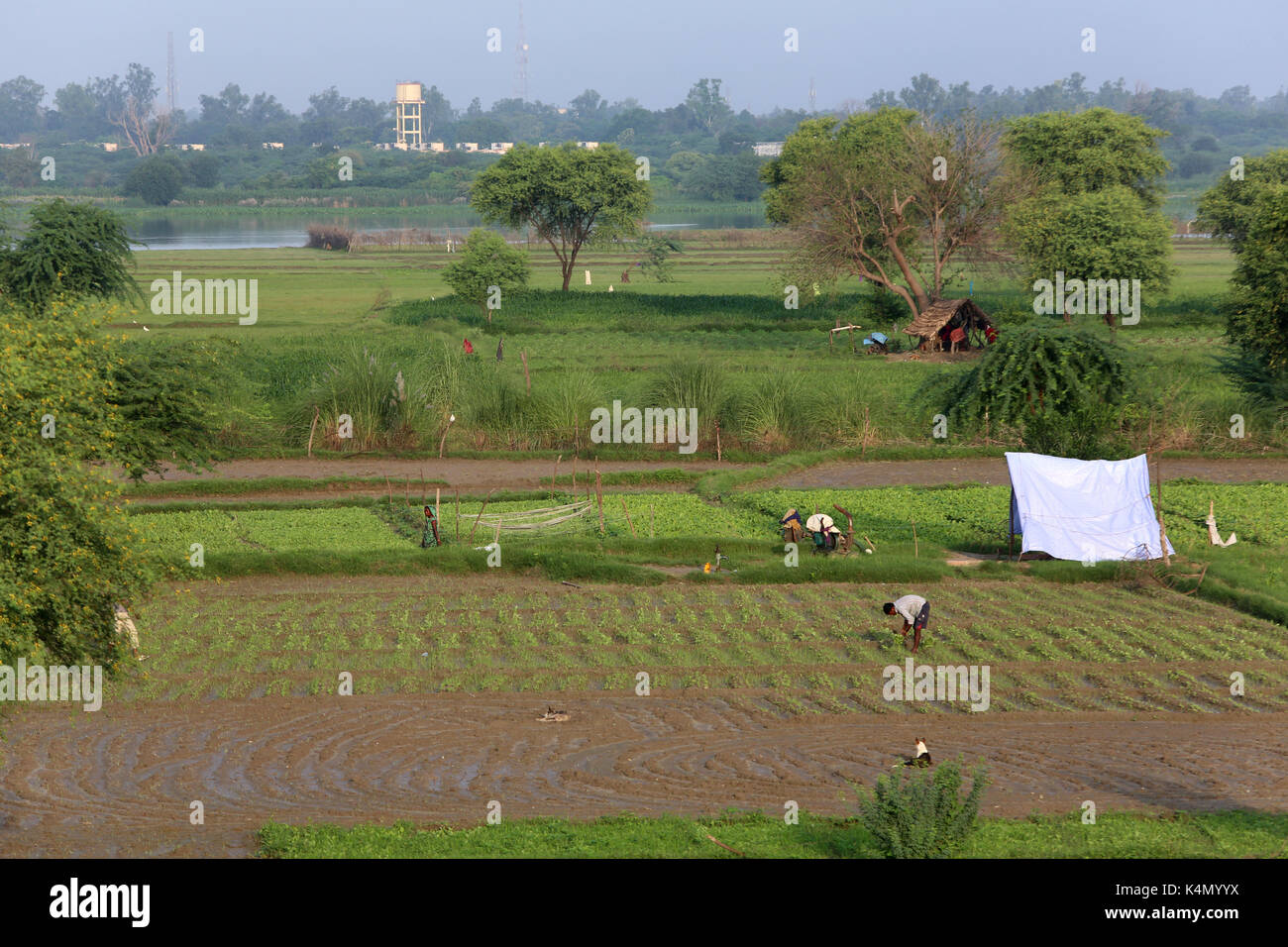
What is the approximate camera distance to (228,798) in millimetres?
13656

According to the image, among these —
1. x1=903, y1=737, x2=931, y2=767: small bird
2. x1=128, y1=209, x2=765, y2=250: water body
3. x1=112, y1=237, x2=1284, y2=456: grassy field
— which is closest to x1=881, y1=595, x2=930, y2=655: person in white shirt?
x1=903, y1=737, x2=931, y2=767: small bird

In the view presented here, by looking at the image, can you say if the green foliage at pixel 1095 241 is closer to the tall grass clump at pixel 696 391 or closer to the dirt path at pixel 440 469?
the tall grass clump at pixel 696 391

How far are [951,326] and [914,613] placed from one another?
3134 cm

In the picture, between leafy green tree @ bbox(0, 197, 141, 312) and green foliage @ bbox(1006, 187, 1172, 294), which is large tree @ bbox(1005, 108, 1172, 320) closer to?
green foliage @ bbox(1006, 187, 1172, 294)

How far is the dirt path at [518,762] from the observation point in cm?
1319

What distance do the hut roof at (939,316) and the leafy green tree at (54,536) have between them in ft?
122

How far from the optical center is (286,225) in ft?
449

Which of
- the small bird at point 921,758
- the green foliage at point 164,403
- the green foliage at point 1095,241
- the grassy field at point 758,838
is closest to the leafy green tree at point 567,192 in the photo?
the green foliage at point 1095,241

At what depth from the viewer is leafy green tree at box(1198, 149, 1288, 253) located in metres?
56.5

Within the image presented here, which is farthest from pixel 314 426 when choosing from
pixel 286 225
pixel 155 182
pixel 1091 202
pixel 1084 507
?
pixel 155 182

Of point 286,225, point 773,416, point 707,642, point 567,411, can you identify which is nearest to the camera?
point 707,642

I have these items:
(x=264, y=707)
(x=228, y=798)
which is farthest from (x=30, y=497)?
(x=264, y=707)

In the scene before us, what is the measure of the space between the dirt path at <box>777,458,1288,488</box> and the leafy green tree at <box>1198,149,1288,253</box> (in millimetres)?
29129

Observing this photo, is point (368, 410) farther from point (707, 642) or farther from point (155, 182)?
point (155, 182)
